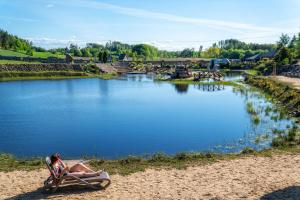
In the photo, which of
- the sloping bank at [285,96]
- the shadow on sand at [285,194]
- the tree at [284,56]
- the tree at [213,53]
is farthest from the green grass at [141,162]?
the tree at [213,53]

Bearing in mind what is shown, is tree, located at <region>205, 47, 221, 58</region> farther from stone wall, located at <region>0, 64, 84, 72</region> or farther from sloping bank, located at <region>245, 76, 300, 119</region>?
sloping bank, located at <region>245, 76, 300, 119</region>

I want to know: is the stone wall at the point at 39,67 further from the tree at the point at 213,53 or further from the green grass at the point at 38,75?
the tree at the point at 213,53

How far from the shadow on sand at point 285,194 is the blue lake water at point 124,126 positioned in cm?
705

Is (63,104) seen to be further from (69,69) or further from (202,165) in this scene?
(69,69)

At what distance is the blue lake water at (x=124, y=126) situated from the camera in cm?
1844

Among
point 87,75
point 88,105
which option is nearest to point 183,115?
point 88,105

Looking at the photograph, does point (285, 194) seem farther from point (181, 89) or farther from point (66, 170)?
point (181, 89)

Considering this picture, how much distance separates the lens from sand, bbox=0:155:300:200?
10258 millimetres

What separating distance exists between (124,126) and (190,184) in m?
13.1

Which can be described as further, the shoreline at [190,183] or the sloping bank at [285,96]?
the sloping bank at [285,96]

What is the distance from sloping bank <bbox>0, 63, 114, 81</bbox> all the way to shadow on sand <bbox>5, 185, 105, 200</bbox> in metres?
57.1

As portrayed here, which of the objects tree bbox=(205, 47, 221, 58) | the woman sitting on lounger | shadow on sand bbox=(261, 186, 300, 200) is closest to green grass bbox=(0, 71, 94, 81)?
the woman sitting on lounger

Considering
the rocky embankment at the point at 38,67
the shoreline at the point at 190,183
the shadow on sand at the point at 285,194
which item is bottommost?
the shoreline at the point at 190,183

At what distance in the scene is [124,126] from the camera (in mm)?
23875
